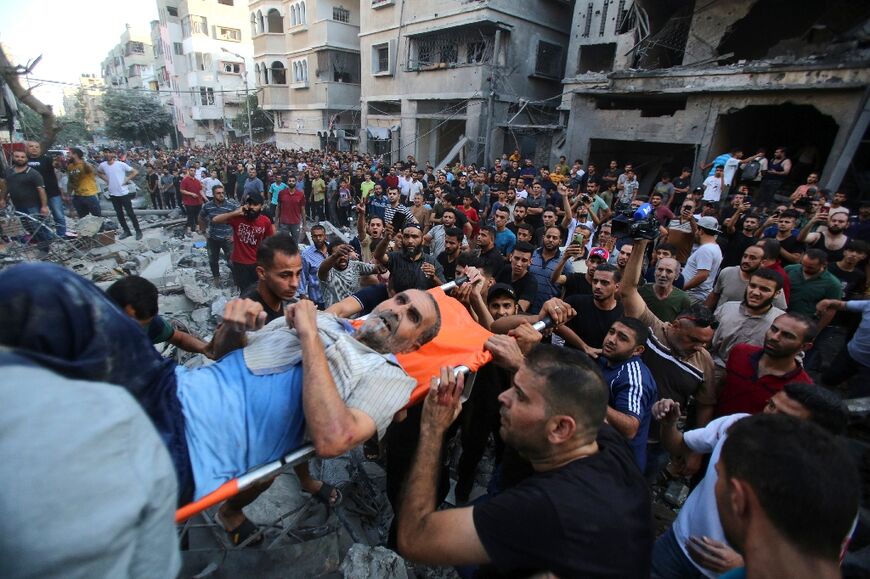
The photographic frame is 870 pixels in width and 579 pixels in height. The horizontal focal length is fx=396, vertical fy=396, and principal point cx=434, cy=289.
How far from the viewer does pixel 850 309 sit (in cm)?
414

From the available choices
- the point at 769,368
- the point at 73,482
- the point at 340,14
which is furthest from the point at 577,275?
the point at 340,14

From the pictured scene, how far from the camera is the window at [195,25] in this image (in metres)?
39.0

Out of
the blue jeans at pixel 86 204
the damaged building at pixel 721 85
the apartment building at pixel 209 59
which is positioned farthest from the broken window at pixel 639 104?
the apartment building at pixel 209 59

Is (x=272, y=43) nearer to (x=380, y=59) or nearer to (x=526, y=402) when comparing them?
(x=380, y=59)

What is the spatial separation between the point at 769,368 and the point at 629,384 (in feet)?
3.85

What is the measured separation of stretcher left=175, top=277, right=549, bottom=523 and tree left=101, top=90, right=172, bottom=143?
4766 centimetres

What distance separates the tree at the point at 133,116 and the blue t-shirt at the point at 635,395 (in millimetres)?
48649

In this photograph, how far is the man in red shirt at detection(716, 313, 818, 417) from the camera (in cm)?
272

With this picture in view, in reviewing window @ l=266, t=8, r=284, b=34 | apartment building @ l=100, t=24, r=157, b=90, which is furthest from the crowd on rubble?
apartment building @ l=100, t=24, r=157, b=90

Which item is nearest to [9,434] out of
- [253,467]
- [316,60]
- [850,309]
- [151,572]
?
[151,572]

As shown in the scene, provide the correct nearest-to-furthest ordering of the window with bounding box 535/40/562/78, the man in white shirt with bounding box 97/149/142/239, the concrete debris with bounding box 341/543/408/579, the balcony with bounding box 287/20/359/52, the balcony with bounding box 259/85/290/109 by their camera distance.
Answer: the concrete debris with bounding box 341/543/408/579, the man in white shirt with bounding box 97/149/142/239, the window with bounding box 535/40/562/78, the balcony with bounding box 287/20/359/52, the balcony with bounding box 259/85/290/109

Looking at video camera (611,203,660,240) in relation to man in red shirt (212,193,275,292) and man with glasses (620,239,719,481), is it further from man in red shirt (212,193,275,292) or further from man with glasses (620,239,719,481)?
man in red shirt (212,193,275,292)

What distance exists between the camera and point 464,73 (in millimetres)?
20094

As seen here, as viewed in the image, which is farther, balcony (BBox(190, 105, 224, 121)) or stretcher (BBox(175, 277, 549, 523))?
balcony (BBox(190, 105, 224, 121))
